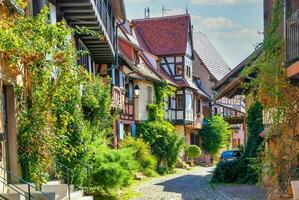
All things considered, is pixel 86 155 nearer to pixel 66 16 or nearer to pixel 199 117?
pixel 66 16

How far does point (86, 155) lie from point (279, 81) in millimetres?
Answer: 5896

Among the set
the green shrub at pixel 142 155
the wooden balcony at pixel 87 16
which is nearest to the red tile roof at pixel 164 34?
the green shrub at pixel 142 155

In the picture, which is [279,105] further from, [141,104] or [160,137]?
[141,104]

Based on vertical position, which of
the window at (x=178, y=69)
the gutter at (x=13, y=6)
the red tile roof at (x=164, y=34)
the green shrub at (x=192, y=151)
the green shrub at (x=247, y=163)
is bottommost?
the green shrub at (x=192, y=151)

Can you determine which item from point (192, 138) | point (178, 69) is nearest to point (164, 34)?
point (178, 69)

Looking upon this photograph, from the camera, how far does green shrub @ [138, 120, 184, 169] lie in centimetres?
3122

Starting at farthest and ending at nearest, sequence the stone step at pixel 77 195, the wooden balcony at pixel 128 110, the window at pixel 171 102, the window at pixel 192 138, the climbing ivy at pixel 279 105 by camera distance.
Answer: the window at pixel 192 138 → the window at pixel 171 102 → the wooden balcony at pixel 128 110 → the stone step at pixel 77 195 → the climbing ivy at pixel 279 105

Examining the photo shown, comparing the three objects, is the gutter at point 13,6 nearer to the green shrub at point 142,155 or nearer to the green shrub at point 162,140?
the green shrub at point 142,155

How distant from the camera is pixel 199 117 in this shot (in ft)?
142

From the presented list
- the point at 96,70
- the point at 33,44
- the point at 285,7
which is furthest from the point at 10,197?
the point at 96,70

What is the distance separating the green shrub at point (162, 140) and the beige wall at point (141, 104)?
564 millimetres

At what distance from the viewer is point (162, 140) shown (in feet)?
104

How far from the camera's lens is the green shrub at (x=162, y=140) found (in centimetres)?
3122

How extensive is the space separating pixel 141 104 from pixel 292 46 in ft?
69.0
